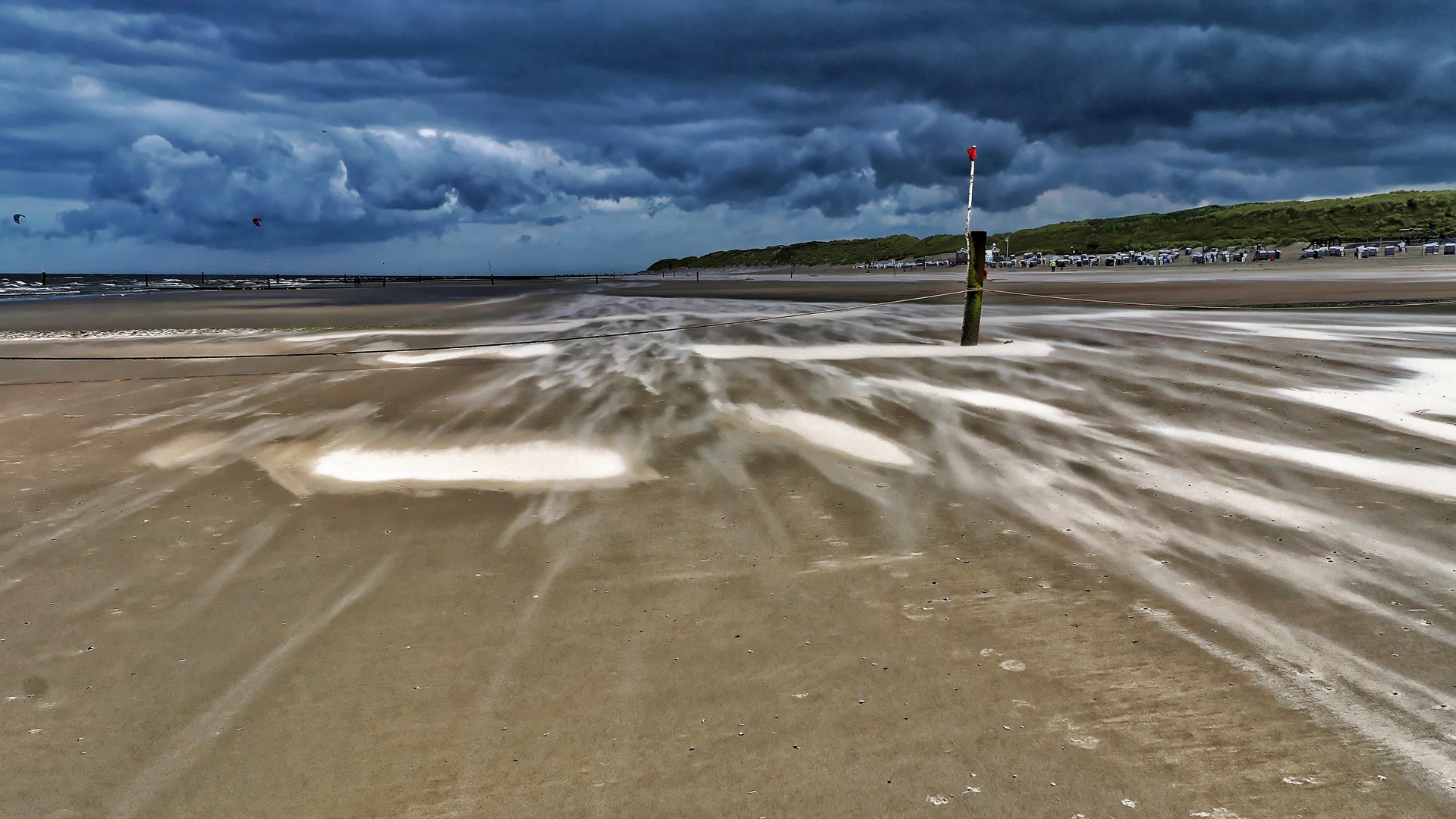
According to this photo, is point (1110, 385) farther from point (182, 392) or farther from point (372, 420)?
point (182, 392)

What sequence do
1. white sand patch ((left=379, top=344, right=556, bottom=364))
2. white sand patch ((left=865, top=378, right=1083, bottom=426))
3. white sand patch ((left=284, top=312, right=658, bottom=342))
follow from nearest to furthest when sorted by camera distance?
1. white sand patch ((left=865, top=378, right=1083, bottom=426))
2. white sand patch ((left=379, top=344, right=556, bottom=364))
3. white sand patch ((left=284, top=312, right=658, bottom=342))

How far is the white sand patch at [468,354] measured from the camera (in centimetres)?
1435

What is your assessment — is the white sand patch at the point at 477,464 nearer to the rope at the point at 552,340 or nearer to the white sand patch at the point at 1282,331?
the rope at the point at 552,340

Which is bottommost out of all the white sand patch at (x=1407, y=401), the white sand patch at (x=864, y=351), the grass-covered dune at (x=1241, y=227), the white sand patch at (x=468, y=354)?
the white sand patch at (x=1407, y=401)

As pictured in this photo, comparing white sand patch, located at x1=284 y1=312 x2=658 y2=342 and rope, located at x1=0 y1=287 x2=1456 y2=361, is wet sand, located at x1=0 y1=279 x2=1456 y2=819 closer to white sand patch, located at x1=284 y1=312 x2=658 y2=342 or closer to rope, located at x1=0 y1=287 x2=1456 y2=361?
rope, located at x1=0 y1=287 x2=1456 y2=361

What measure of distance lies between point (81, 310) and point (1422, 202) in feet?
513

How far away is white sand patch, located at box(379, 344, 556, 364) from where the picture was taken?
47.1 feet

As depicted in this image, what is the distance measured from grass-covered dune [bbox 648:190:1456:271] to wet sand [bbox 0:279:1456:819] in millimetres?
103860

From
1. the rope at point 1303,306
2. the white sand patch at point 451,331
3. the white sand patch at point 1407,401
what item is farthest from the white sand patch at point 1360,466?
the rope at point 1303,306

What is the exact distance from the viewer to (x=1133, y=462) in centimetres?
692

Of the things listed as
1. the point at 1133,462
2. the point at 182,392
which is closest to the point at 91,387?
the point at 182,392

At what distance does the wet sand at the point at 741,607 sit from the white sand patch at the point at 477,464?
76 millimetres

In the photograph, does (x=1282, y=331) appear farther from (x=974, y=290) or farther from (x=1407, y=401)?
(x=1407, y=401)

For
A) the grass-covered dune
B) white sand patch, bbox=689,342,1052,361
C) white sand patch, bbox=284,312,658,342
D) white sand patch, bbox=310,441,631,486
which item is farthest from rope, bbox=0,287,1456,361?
the grass-covered dune
